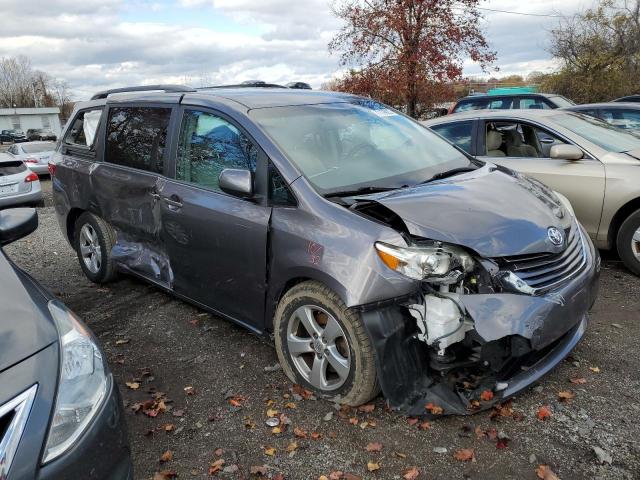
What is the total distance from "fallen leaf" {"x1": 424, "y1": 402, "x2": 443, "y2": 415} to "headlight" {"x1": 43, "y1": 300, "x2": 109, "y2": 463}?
1.64 metres

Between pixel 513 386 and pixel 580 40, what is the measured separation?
83.4 feet

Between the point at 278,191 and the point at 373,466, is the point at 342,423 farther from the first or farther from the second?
the point at 278,191

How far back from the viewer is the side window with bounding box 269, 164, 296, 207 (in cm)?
323

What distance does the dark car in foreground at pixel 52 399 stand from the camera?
64.4 inches

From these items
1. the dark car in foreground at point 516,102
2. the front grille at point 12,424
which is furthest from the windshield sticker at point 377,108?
the dark car in foreground at point 516,102

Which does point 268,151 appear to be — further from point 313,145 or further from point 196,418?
point 196,418

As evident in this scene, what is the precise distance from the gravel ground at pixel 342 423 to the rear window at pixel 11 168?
8541 millimetres

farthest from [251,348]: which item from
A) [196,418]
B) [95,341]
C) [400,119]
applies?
[400,119]

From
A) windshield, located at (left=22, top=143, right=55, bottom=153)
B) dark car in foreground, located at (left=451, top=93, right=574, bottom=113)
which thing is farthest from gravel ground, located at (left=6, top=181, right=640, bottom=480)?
windshield, located at (left=22, top=143, right=55, bottom=153)

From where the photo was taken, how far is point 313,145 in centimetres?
354

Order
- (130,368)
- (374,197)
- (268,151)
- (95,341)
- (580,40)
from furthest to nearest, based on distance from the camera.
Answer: (580,40) → (130,368) → (268,151) → (374,197) → (95,341)

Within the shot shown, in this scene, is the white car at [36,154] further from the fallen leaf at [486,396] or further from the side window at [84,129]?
the fallen leaf at [486,396]

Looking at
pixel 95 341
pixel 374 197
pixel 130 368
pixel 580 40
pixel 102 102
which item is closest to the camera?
pixel 95 341

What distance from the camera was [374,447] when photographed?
2.74m
